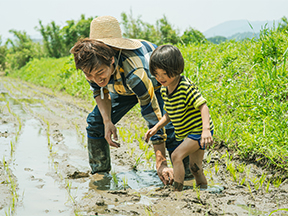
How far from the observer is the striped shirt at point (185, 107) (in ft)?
6.63

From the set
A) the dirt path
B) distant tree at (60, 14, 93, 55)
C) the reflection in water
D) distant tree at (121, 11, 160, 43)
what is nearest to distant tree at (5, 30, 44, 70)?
distant tree at (60, 14, 93, 55)

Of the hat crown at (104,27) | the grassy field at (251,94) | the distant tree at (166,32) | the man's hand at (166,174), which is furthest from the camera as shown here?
the distant tree at (166,32)

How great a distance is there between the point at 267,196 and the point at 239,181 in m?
0.40

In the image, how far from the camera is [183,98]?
204 cm

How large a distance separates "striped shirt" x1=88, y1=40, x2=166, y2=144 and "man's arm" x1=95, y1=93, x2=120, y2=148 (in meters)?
0.23

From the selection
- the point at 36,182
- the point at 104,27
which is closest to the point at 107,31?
A: the point at 104,27

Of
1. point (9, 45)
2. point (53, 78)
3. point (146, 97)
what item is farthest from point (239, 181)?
point (9, 45)

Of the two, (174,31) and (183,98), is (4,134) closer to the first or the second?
(183,98)

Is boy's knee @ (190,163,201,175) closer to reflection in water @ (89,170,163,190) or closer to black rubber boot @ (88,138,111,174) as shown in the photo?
reflection in water @ (89,170,163,190)

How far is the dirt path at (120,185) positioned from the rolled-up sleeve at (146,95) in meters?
0.49

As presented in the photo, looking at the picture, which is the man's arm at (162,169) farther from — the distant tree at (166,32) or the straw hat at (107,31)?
the distant tree at (166,32)

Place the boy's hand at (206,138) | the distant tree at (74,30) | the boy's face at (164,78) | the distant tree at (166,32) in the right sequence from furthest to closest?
the distant tree at (74,30) < the distant tree at (166,32) < the boy's face at (164,78) < the boy's hand at (206,138)

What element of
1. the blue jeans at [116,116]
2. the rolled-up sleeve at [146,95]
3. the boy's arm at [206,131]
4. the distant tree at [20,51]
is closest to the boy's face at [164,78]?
the rolled-up sleeve at [146,95]

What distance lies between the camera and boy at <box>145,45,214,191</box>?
1.94 metres
